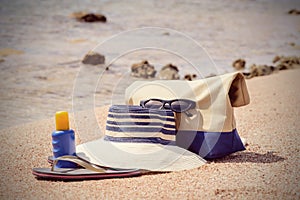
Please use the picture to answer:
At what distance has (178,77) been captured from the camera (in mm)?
6527

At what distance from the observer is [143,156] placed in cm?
270

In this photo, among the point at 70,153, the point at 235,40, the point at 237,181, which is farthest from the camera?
the point at 235,40

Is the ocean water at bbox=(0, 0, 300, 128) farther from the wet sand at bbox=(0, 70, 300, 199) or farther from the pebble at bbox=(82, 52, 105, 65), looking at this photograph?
the wet sand at bbox=(0, 70, 300, 199)

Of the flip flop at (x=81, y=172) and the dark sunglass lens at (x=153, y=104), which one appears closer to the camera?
the flip flop at (x=81, y=172)

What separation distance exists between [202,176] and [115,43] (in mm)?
6725

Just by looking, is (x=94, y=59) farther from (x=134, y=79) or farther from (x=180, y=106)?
(x=180, y=106)

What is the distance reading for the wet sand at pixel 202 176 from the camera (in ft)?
7.64

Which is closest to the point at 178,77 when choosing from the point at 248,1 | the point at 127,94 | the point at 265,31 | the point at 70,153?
the point at 127,94

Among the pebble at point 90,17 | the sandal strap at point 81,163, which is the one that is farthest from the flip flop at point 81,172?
the pebble at point 90,17

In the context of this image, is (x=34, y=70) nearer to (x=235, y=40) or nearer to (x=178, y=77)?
(x=178, y=77)

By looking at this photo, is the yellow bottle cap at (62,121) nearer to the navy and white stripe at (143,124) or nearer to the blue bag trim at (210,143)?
the navy and white stripe at (143,124)

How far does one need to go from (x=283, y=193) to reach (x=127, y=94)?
1.28 m

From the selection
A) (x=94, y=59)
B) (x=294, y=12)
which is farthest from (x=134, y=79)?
(x=294, y=12)

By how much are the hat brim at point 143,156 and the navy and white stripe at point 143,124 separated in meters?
0.04
